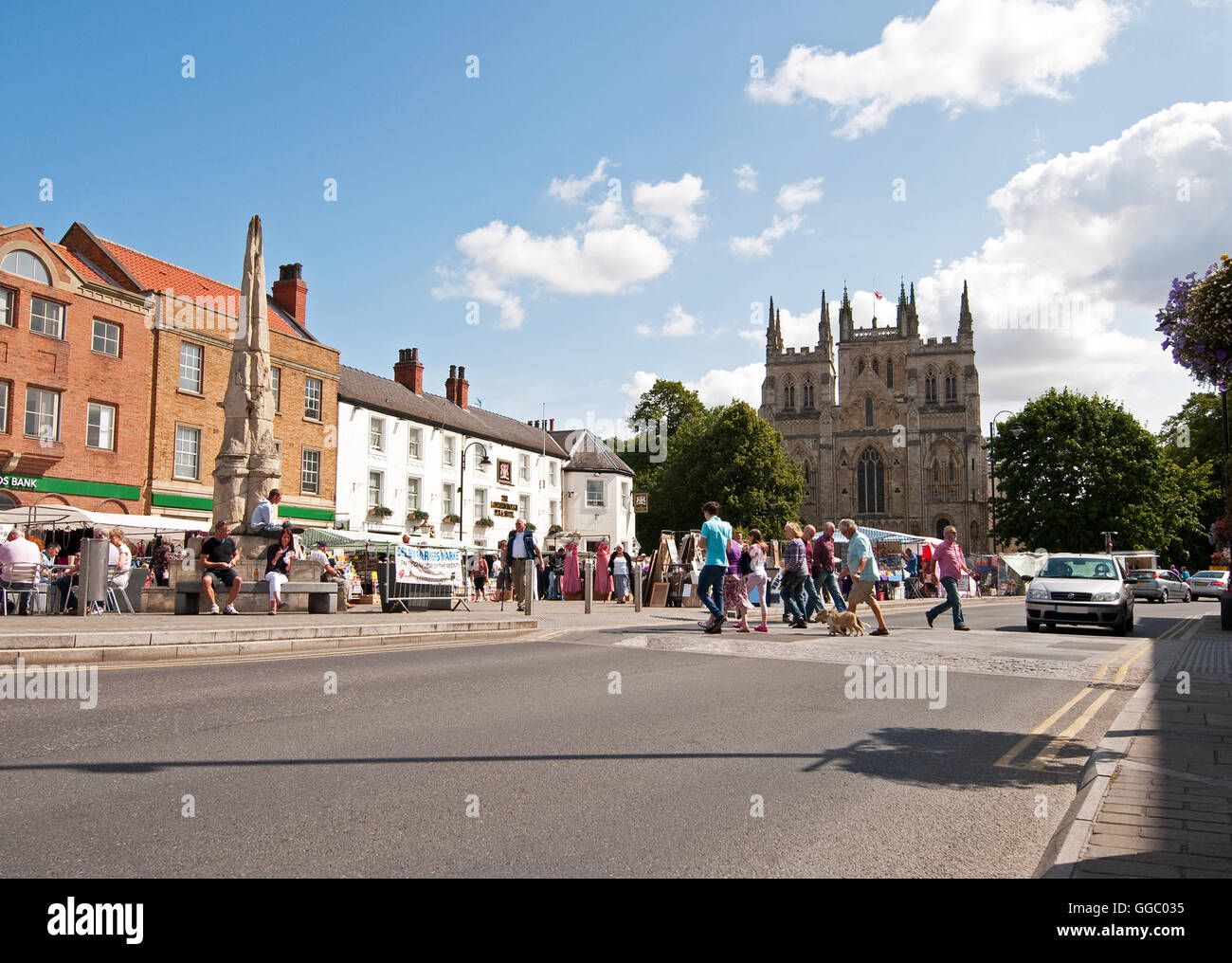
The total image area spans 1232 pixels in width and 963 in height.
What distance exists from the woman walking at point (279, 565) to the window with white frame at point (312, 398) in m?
19.9

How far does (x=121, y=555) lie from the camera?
16.8 metres

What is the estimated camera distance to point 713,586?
1442 centimetres

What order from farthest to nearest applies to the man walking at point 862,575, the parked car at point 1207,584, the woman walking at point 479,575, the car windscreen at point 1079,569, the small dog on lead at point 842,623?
1. the parked car at point 1207,584
2. the woman walking at point 479,575
3. the car windscreen at point 1079,569
4. the small dog on lead at point 842,623
5. the man walking at point 862,575

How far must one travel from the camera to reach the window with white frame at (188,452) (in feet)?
97.5

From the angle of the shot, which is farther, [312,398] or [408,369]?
[408,369]

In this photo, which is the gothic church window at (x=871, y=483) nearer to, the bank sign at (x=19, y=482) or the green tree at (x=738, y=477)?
the green tree at (x=738, y=477)

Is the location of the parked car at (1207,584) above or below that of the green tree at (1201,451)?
below

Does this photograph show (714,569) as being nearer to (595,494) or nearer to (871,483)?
(595,494)

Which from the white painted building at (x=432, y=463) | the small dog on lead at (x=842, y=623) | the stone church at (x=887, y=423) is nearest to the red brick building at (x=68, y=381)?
the white painted building at (x=432, y=463)

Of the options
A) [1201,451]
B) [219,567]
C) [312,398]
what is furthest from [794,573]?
[1201,451]

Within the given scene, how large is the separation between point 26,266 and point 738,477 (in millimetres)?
44456

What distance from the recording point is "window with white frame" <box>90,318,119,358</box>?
27.6 meters
